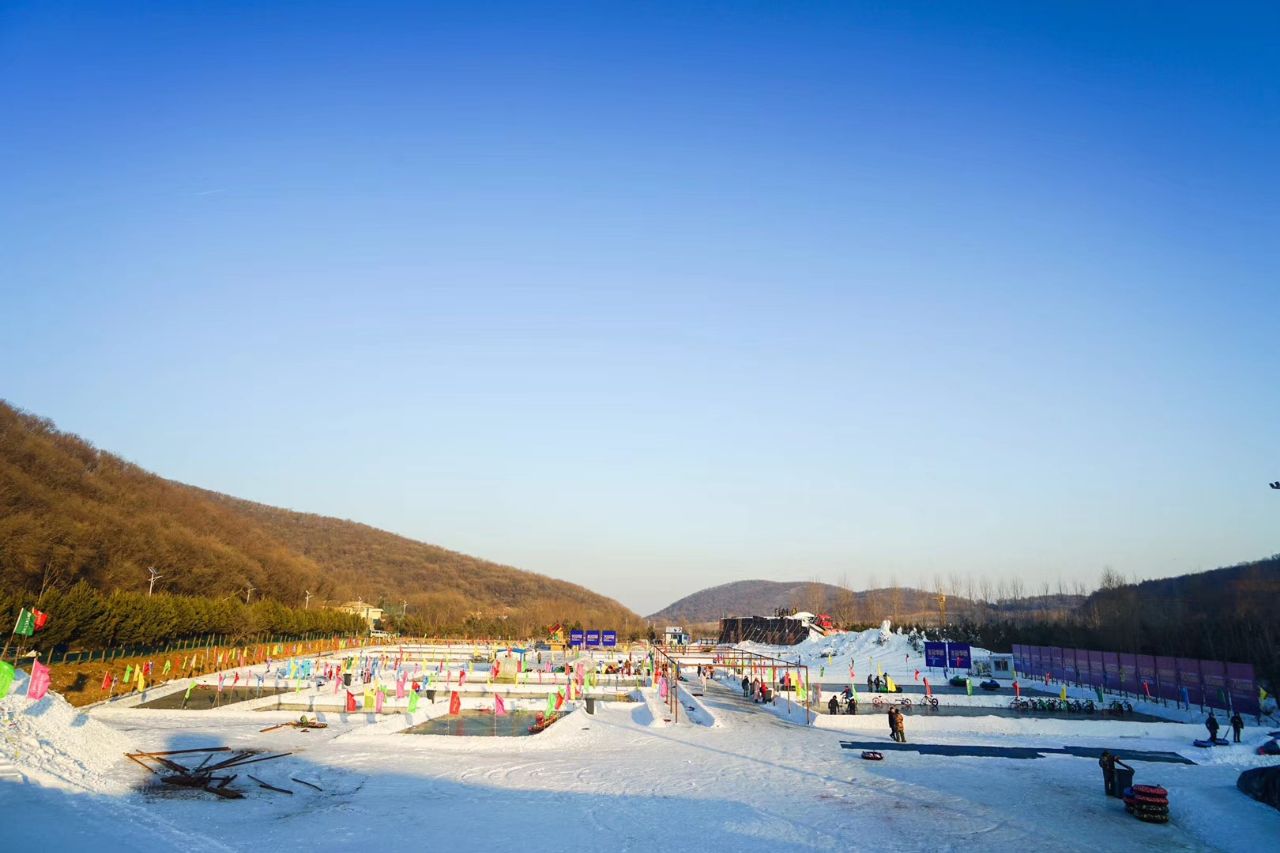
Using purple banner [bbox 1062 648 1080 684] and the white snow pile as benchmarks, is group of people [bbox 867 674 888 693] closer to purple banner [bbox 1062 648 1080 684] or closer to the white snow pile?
purple banner [bbox 1062 648 1080 684]

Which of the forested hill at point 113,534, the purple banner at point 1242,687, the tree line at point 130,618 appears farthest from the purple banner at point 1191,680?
the forested hill at point 113,534

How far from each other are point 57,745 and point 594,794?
13113mm

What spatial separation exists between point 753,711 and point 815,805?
1896 cm

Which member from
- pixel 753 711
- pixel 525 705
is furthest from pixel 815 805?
pixel 525 705

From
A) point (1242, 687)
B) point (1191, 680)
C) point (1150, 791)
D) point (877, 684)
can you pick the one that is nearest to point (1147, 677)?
point (1191, 680)

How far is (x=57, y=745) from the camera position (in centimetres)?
1859

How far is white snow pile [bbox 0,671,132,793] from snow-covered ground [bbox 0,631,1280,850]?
55 millimetres

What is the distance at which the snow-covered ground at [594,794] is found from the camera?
15070 mm

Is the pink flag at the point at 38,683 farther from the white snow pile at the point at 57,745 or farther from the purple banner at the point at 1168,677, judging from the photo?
the purple banner at the point at 1168,677

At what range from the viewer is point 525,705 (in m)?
37.3

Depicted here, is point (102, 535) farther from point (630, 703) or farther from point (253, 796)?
point (253, 796)

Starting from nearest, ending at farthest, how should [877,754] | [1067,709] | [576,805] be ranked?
[576,805] < [877,754] < [1067,709]

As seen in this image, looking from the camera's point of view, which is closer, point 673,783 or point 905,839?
point 905,839

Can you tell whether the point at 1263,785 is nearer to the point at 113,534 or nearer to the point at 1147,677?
the point at 1147,677
